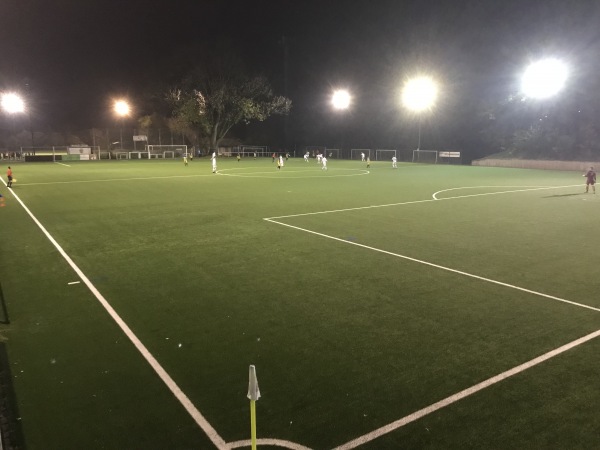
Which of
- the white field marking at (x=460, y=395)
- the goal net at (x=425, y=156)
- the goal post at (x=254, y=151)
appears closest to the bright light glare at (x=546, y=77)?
the goal net at (x=425, y=156)

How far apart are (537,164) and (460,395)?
50.6m

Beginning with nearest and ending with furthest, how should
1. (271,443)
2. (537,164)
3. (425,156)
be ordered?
(271,443) < (537,164) < (425,156)

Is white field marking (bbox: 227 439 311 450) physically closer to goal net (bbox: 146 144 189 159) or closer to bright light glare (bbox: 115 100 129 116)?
goal net (bbox: 146 144 189 159)

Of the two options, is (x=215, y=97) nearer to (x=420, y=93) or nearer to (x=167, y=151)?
(x=167, y=151)

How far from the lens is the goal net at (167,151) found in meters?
74.5

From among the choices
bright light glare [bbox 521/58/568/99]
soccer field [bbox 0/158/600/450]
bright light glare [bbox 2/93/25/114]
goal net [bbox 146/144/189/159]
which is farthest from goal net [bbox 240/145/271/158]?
soccer field [bbox 0/158/600/450]

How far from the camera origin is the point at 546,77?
56.5 meters

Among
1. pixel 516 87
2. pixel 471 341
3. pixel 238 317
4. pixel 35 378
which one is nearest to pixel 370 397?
pixel 471 341

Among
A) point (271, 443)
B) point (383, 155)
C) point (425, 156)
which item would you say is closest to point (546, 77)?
point (425, 156)

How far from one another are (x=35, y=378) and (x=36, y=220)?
1317 centimetres

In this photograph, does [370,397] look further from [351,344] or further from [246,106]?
[246,106]

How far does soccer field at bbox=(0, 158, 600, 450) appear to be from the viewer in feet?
16.6

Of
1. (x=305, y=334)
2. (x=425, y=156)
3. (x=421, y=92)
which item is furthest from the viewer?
(x=425, y=156)

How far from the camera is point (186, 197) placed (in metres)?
23.8
